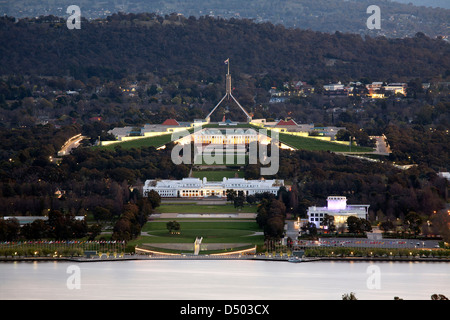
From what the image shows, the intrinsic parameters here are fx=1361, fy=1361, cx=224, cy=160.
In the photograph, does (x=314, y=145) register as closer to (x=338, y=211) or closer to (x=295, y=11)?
(x=338, y=211)

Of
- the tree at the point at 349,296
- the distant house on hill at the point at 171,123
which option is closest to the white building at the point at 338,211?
the tree at the point at 349,296

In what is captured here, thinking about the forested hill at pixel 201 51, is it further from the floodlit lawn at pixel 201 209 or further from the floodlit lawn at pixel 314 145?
the floodlit lawn at pixel 201 209

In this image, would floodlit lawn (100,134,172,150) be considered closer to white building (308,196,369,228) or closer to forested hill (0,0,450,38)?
white building (308,196,369,228)

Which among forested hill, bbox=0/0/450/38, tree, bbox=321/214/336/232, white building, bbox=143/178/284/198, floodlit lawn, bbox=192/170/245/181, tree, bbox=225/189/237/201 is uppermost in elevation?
forested hill, bbox=0/0/450/38

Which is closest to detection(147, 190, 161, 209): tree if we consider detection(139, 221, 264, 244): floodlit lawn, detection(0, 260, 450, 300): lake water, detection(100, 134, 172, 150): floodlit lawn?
detection(139, 221, 264, 244): floodlit lawn

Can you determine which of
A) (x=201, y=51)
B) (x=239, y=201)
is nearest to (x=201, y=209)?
(x=239, y=201)
